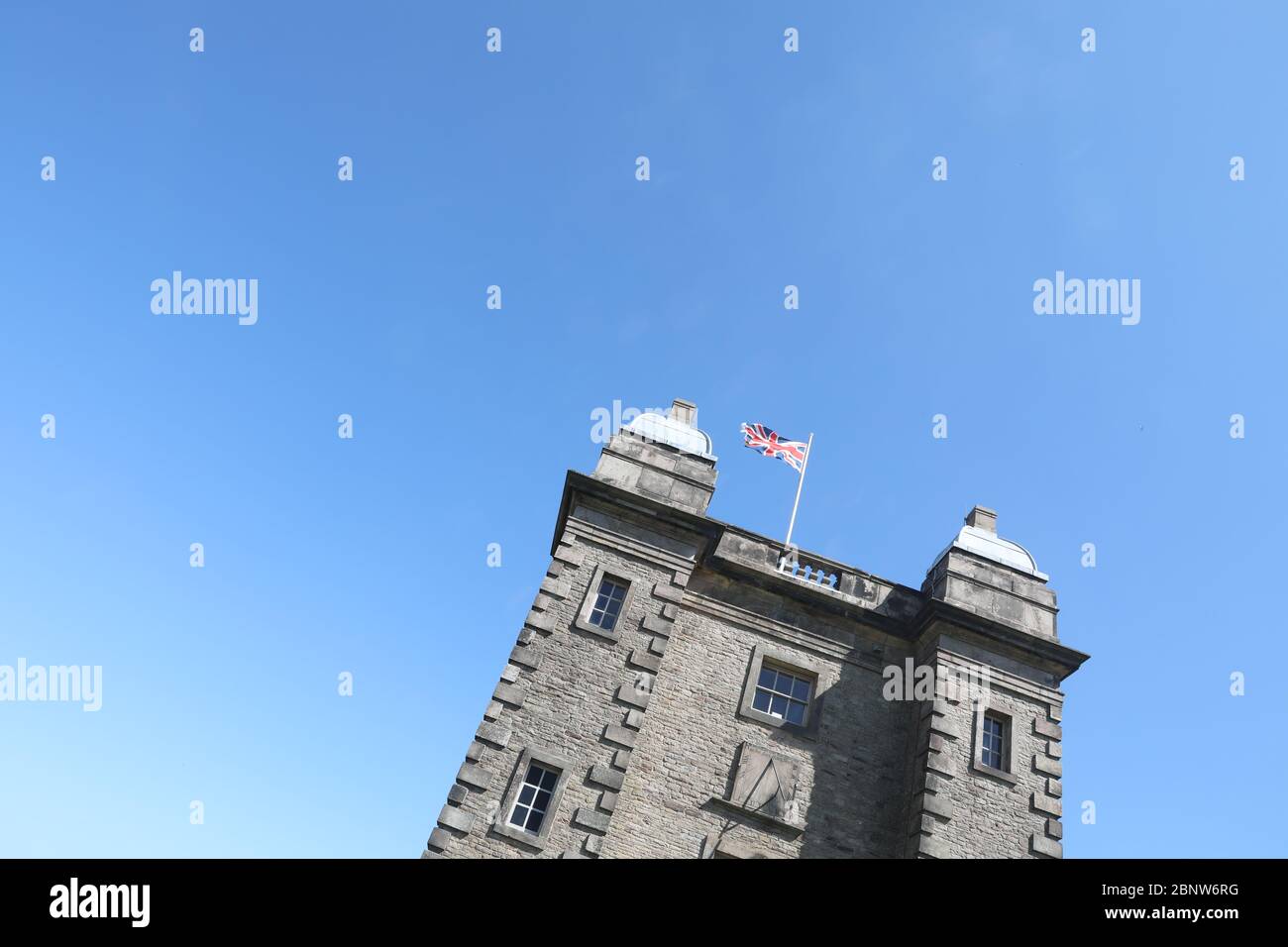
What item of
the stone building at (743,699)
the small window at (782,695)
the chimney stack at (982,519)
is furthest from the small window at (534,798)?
the chimney stack at (982,519)

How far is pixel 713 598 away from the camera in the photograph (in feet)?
60.8

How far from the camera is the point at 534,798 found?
14.8 metres

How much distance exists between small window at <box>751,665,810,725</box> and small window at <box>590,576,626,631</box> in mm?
3616

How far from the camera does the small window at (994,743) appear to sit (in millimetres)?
16516

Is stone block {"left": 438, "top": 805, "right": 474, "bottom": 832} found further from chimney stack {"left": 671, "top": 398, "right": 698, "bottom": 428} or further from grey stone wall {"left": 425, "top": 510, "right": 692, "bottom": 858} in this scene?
chimney stack {"left": 671, "top": 398, "right": 698, "bottom": 428}

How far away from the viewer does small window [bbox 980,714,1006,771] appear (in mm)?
16516

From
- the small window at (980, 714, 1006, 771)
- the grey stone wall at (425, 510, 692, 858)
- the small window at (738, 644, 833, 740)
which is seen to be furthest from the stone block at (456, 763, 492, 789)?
the small window at (980, 714, 1006, 771)

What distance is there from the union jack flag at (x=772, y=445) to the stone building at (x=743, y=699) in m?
1.20

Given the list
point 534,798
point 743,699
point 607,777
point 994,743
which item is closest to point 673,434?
point 743,699

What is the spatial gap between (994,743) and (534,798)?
1000cm

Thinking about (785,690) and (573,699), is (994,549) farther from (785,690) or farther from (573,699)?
(573,699)

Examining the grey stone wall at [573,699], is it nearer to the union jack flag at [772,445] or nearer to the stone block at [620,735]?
the stone block at [620,735]
